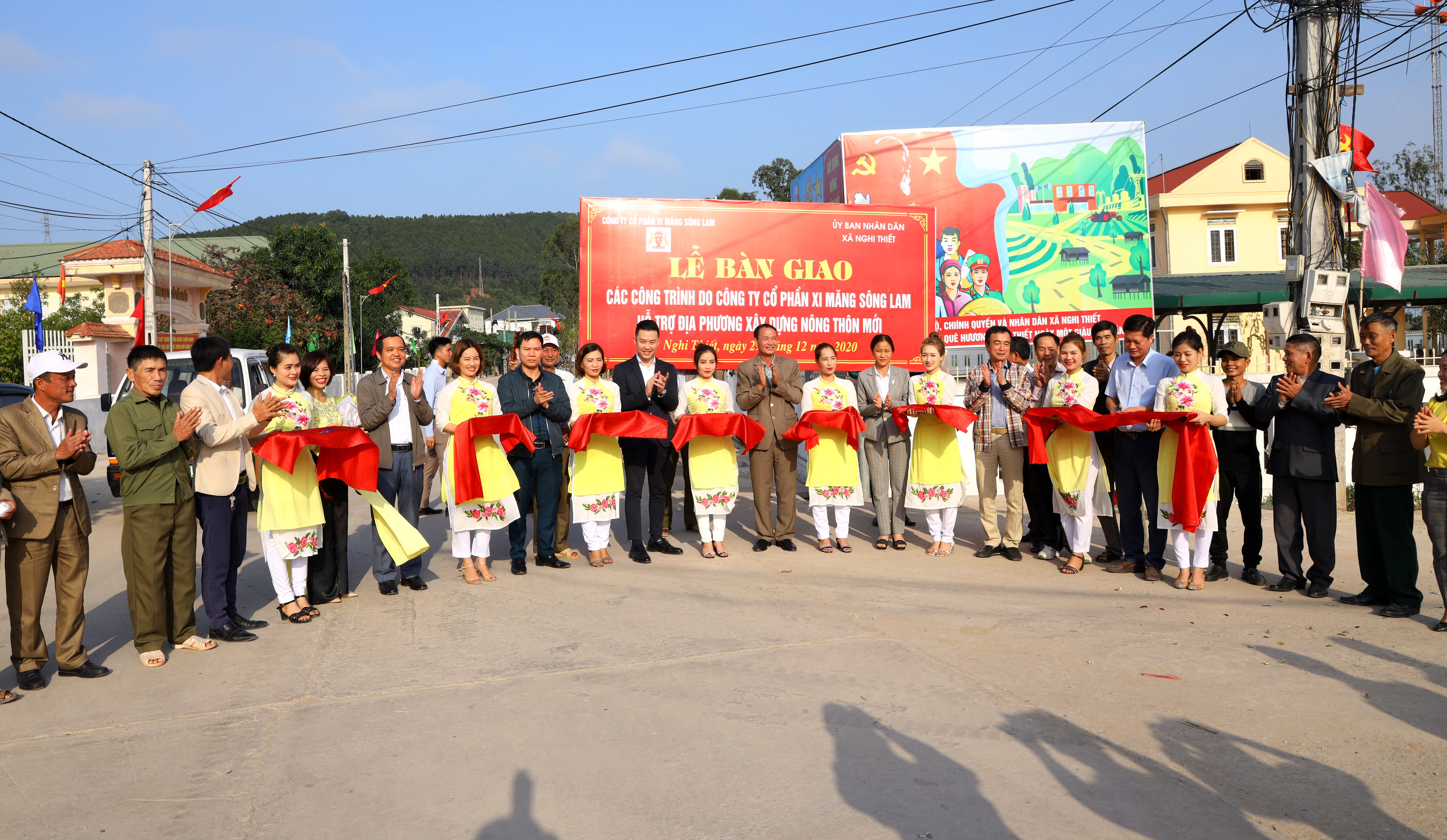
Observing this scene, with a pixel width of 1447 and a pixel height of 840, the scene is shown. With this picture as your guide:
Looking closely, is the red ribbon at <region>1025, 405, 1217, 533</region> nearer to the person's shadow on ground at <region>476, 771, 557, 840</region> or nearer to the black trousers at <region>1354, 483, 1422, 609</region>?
the black trousers at <region>1354, 483, 1422, 609</region>

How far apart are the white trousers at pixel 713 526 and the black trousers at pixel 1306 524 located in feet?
13.1

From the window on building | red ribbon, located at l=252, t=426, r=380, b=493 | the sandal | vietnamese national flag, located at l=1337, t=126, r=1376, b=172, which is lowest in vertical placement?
the sandal

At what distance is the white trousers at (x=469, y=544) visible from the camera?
273 inches

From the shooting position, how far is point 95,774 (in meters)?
3.61

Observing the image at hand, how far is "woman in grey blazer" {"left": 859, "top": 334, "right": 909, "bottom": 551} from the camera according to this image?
7.98m

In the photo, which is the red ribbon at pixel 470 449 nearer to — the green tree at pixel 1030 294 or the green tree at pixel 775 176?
the green tree at pixel 1030 294

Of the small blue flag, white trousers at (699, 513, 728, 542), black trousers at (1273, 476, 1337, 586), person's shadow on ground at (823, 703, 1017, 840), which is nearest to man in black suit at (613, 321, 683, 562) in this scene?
white trousers at (699, 513, 728, 542)

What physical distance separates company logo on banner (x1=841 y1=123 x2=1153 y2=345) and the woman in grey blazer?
5174mm

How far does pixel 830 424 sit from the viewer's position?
7.80 metres

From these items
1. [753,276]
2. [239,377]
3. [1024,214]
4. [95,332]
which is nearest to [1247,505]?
[753,276]

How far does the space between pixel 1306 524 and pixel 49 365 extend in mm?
7494

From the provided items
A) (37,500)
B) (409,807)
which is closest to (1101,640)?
(409,807)

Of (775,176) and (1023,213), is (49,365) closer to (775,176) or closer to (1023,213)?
(1023,213)

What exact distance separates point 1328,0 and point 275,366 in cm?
997
